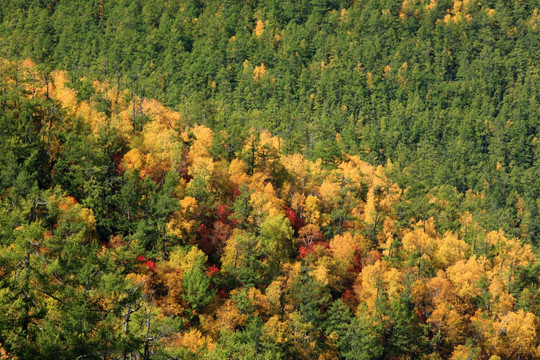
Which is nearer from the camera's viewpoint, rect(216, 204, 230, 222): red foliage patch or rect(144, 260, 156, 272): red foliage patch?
rect(144, 260, 156, 272): red foliage patch

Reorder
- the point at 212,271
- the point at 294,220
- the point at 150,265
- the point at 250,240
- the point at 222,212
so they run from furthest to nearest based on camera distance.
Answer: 1. the point at 294,220
2. the point at 222,212
3. the point at 250,240
4. the point at 212,271
5. the point at 150,265

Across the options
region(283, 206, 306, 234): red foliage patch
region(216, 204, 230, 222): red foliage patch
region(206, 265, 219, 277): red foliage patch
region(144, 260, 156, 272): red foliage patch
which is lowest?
region(283, 206, 306, 234): red foliage patch

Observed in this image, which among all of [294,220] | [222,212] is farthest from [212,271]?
[294,220]

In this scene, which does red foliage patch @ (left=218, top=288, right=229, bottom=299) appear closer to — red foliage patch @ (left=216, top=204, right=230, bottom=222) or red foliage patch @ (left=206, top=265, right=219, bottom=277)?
red foliage patch @ (left=206, top=265, right=219, bottom=277)

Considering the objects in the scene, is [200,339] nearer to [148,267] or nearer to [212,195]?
[148,267]

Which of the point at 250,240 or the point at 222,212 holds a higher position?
the point at 250,240

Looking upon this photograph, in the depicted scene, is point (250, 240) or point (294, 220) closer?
point (250, 240)

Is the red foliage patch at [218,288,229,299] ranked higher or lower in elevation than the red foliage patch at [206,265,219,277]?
lower

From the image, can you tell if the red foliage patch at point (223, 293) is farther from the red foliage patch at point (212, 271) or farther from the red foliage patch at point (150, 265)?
the red foliage patch at point (150, 265)

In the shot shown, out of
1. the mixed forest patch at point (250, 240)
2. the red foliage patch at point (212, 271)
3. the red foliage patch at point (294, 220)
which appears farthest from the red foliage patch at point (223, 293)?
the red foliage patch at point (294, 220)

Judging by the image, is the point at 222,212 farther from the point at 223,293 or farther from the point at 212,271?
the point at 223,293

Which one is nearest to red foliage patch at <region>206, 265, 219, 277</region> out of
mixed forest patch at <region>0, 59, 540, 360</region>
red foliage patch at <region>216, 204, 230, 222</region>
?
mixed forest patch at <region>0, 59, 540, 360</region>
